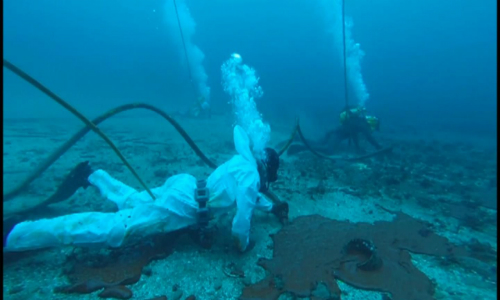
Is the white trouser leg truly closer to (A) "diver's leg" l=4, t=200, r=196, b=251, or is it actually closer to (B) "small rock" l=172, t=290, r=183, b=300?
(A) "diver's leg" l=4, t=200, r=196, b=251

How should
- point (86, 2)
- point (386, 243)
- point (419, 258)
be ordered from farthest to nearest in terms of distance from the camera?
point (86, 2)
point (386, 243)
point (419, 258)

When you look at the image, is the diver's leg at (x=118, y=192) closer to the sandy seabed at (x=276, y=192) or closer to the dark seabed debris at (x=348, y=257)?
the sandy seabed at (x=276, y=192)

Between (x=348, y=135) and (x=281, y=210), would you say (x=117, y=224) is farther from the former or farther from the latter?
(x=348, y=135)

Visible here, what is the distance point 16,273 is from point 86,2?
148m

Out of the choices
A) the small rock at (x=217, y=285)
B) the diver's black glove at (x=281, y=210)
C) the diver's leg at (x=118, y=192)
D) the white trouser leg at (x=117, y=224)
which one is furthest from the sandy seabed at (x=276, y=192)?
the diver's leg at (x=118, y=192)

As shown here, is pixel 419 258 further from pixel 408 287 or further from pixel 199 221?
pixel 199 221

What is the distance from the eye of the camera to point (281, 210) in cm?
484

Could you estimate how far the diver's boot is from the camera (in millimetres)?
4613

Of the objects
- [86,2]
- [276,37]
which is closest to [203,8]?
[276,37]

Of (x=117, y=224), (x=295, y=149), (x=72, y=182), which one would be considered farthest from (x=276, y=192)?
(x=295, y=149)

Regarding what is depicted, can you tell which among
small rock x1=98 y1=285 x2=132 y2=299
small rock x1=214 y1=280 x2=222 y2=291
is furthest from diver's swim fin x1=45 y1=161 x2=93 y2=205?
small rock x1=214 y1=280 x2=222 y2=291

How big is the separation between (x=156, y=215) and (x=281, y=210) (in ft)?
6.84

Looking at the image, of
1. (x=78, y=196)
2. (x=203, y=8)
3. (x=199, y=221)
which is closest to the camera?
(x=199, y=221)

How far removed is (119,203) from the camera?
412 centimetres
